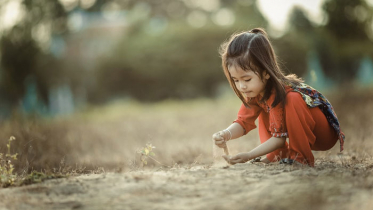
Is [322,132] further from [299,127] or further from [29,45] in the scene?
[29,45]

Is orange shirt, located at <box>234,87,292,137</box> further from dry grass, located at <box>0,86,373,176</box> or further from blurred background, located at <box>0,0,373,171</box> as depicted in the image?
blurred background, located at <box>0,0,373,171</box>

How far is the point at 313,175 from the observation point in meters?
2.51

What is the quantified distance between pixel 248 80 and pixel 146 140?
16.5 ft

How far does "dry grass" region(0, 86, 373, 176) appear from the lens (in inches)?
163

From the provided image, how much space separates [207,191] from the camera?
227 centimetres

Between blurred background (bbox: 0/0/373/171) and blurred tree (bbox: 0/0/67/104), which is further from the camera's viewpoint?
blurred tree (bbox: 0/0/67/104)

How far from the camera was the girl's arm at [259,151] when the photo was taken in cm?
311

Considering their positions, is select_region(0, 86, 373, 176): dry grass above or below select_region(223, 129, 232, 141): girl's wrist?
below

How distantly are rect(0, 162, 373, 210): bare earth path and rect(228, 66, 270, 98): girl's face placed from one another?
662 mm

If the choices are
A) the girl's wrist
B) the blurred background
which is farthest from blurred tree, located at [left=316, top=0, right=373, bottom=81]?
the girl's wrist

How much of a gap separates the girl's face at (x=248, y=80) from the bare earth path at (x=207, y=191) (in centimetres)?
66

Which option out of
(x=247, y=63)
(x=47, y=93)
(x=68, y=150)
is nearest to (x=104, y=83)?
(x=47, y=93)

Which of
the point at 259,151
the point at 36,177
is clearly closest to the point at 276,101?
the point at 259,151

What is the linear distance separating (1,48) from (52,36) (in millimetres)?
4296
